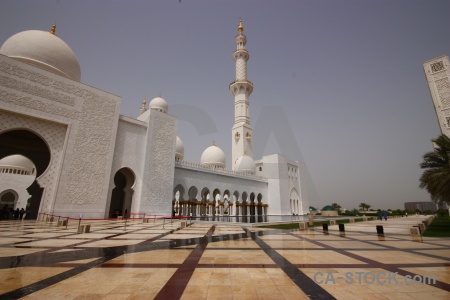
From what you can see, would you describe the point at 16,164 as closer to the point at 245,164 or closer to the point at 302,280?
the point at 245,164

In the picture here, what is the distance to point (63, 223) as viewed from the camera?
7.78m

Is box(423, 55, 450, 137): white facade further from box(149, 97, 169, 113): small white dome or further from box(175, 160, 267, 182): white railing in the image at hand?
box(149, 97, 169, 113): small white dome

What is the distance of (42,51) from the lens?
1205 centimetres

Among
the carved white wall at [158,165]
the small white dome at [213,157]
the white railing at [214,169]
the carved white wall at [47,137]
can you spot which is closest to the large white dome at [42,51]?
the carved white wall at [47,137]

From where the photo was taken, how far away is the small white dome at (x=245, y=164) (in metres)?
24.0

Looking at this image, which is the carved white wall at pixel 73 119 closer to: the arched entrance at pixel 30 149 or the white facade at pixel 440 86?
the arched entrance at pixel 30 149

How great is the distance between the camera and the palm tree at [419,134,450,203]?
8742mm

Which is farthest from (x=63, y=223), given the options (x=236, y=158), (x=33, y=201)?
(x=236, y=158)

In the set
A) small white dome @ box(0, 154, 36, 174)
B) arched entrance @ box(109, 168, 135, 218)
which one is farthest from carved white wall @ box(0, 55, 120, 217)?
small white dome @ box(0, 154, 36, 174)

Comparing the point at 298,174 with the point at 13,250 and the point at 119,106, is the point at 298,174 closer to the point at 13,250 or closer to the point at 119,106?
the point at 119,106

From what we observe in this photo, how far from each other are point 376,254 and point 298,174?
86.4 feet

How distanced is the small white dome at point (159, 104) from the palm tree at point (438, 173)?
20751 millimetres

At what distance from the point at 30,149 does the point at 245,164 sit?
18317mm

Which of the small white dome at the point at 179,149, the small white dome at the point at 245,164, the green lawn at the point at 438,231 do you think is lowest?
the green lawn at the point at 438,231
